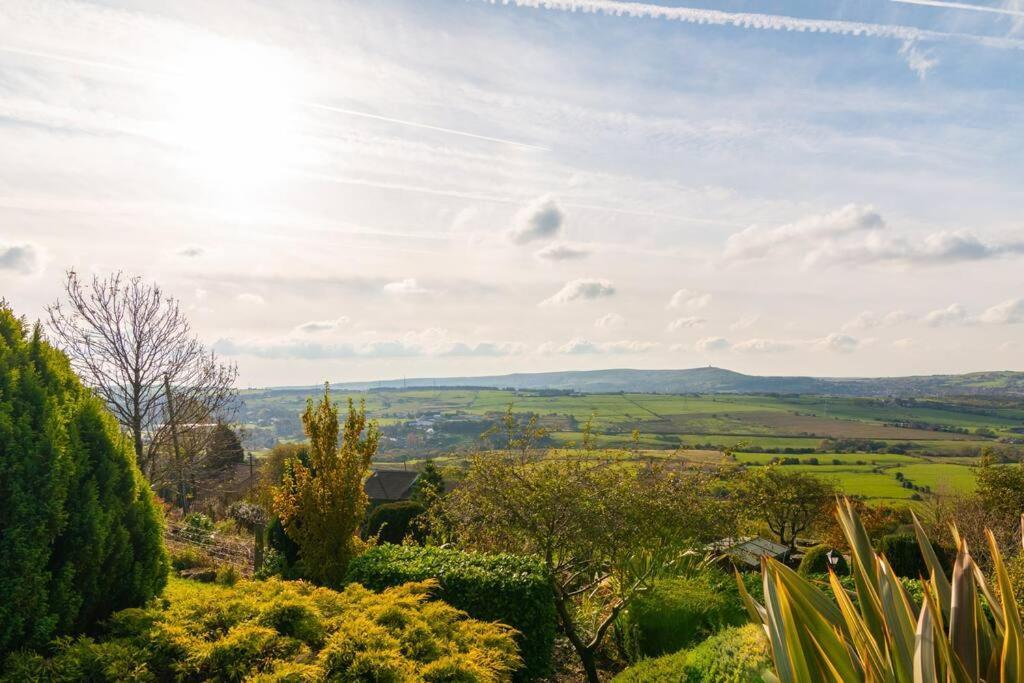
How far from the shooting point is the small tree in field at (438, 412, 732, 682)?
8.36 meters

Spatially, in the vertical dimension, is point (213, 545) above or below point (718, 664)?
below

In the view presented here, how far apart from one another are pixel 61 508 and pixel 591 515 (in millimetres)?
6044

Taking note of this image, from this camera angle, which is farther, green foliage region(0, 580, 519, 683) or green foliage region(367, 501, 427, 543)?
green foliage region(367, 501, 427, 543)

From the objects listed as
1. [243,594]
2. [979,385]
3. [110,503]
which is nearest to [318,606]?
[243,594]

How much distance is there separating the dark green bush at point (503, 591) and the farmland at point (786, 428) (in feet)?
85.7

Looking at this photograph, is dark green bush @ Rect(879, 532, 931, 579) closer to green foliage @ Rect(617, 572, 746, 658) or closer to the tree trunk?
green foliage @ Rect(617, 572, 746, 658)

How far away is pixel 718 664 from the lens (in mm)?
4730

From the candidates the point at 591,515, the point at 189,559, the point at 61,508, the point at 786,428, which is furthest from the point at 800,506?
the point at 786,428

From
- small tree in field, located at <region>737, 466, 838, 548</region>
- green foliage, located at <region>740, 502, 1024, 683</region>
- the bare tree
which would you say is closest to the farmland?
small tree in field, located at <region>737, 466, 838, 548</region>

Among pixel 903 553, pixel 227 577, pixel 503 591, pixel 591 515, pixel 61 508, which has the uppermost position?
pixel 61 508

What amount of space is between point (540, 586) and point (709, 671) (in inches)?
111

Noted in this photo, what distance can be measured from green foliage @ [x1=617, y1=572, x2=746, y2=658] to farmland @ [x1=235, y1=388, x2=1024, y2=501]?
25.3 m

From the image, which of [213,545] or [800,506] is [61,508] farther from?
[800,506]

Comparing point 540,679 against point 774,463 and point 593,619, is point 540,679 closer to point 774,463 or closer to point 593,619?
point 593,619
